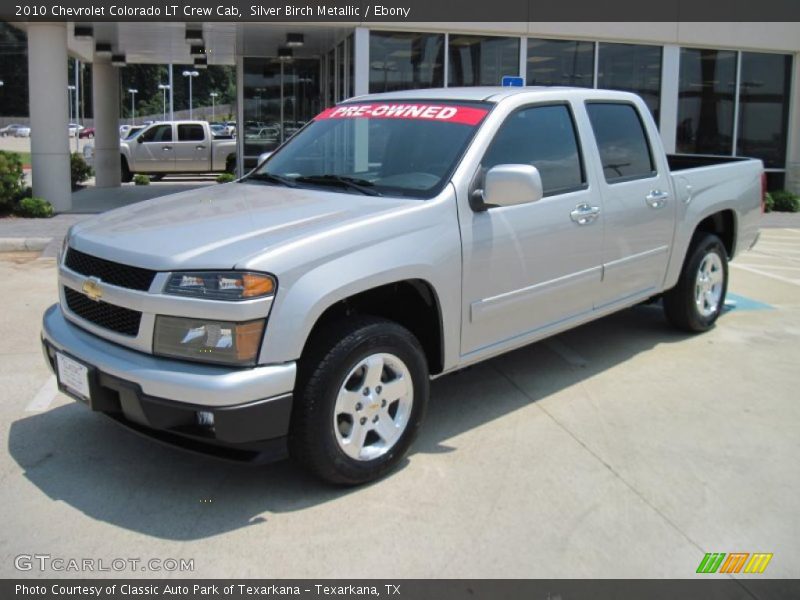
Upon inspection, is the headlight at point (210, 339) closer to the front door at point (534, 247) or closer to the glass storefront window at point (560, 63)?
the front door at point (534, 247)

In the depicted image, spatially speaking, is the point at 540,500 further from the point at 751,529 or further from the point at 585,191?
the point at 585,191

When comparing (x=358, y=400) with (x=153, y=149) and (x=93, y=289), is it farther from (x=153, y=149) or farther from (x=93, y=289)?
(x=153, y=149)

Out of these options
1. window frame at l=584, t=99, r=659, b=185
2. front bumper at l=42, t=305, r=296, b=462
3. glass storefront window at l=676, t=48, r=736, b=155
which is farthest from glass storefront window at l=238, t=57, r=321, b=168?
front bumper at l=42, t=305, r=296, b=462

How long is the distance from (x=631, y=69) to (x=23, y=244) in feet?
37.1

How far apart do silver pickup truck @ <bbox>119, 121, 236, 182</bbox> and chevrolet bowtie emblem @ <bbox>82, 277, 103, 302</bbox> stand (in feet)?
73.0

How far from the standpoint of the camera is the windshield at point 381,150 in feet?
14.3

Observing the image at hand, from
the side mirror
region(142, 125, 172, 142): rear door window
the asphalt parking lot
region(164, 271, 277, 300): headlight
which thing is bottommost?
the asphalt parking lot

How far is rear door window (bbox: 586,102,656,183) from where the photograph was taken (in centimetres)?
530

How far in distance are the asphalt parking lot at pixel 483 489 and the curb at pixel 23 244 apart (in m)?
5.37

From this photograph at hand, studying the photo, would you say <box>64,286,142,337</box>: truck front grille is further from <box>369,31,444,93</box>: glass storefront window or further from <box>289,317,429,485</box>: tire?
<box>369,31,444,93</box>: glass storefront window

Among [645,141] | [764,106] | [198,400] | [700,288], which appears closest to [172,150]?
[764,106]

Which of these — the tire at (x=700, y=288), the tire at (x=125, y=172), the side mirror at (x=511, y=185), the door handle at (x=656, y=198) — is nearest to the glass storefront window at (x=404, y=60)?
the tire at (x=700, y=288)
